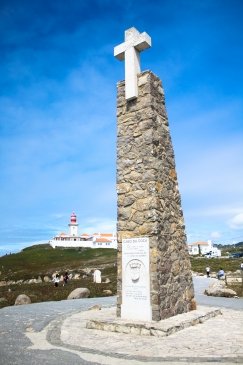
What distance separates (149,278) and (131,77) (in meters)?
6.27

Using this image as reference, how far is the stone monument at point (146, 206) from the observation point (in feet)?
33.1

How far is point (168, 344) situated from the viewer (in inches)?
308

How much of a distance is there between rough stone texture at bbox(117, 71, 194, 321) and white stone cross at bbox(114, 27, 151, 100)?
0.78 feet

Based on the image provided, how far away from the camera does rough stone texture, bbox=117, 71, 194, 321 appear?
10.2 meters

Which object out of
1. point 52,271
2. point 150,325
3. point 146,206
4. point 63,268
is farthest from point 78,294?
point 63,268

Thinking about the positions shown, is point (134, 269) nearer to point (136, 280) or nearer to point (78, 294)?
point (136, 280)

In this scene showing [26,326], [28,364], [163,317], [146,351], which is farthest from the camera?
[26,326]

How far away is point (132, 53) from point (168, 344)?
8654 mm

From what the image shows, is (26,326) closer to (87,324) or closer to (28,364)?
(87,324)

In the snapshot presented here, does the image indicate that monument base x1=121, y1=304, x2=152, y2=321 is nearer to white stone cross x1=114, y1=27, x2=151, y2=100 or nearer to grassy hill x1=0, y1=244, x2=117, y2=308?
white stone cross x1=114, y1=27, x2=151, y2=100

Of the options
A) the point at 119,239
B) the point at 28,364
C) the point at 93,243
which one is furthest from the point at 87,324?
the point at 93,243

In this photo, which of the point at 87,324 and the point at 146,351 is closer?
the point at 146,351

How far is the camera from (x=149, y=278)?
1000 centimetres

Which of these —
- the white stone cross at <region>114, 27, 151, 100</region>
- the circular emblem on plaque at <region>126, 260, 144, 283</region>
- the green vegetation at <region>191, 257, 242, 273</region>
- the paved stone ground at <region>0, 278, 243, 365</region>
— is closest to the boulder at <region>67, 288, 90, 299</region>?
the paved stone ground at <region>0, 278, 243, 365</region>
